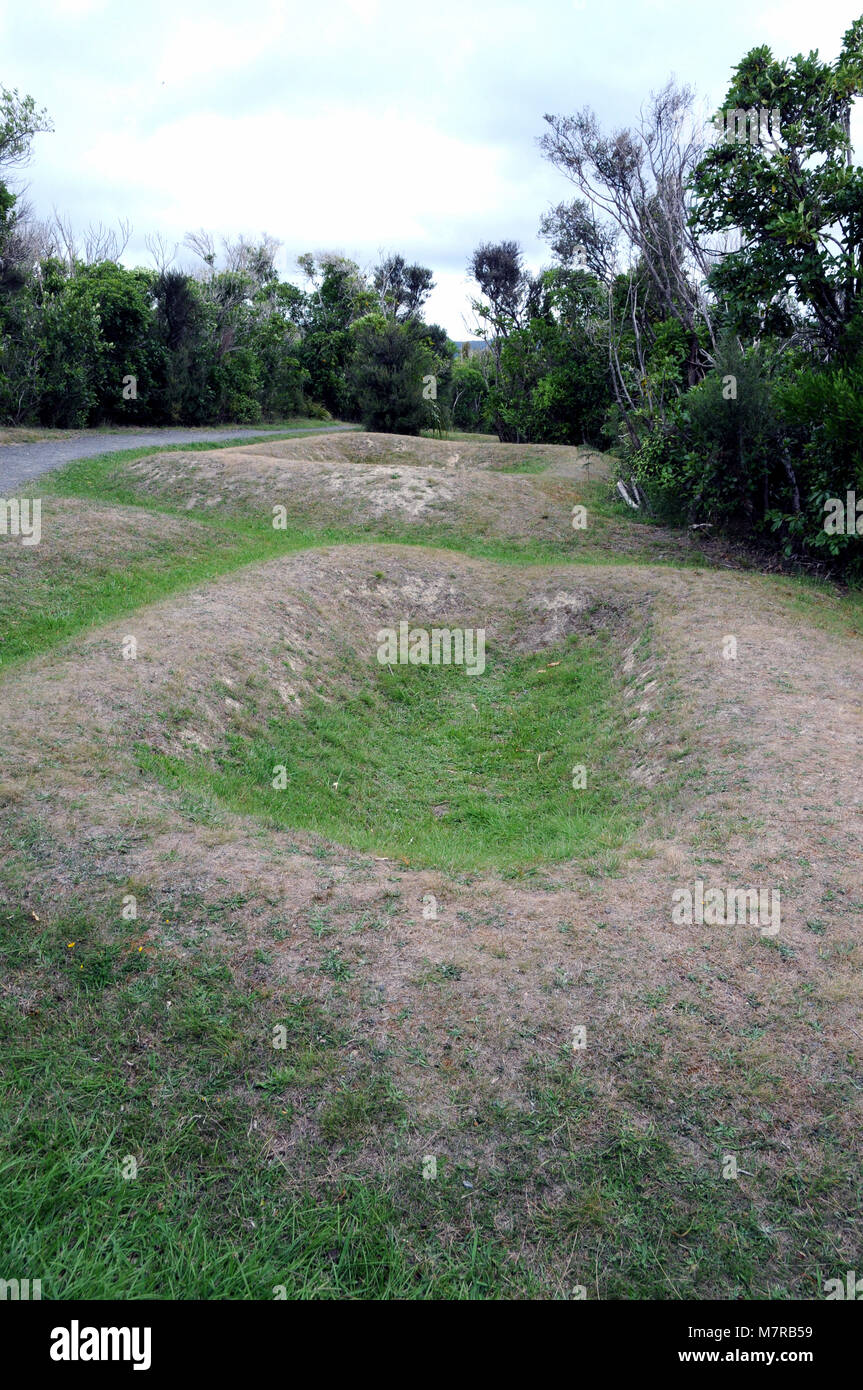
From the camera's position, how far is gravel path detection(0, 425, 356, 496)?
17281mm

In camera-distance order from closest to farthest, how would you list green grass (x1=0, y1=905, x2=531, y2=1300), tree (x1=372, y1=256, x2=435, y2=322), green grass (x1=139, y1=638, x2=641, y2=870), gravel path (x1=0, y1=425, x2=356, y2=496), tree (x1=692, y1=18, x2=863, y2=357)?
green grass (x1=0, y1=905, x2=531, y2=1300), green grass (x1=139, y1=638, x2=641, y2=870), tree (x1=692, y1=18, x2=863, y2=357), gravel path (x1=0, y1=425, x2=356, y2=496), tree (x1=372, y1=256, x2=435, y2=322)

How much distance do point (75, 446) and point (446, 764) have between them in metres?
17.5

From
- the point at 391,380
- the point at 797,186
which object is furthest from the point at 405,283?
the point at 797,186

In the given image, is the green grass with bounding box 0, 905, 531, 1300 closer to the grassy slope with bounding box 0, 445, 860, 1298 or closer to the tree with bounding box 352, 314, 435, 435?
the grassy slope with bounding box 0, 445, 860, 1298

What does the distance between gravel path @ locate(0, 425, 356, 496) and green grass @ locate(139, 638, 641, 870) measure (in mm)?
9368

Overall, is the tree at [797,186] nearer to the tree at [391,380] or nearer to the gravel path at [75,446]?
the gravel path at [75,446]

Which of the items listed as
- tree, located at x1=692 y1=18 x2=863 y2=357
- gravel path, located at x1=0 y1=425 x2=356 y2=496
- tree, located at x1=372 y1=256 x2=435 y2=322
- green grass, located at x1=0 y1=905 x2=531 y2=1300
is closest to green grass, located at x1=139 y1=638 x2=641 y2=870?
green grass, located at x1=0 y1=905 x2=531 y2=1300

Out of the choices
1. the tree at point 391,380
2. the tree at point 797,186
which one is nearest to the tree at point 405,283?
the tree at point 391,380

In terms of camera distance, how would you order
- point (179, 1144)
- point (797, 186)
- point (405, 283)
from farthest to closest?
point (405, 283)
point (797, 186)
point (179, 1144)

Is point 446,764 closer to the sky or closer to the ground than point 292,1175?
closer to the sky

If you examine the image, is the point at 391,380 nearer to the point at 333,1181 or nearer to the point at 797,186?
the point at 797,186

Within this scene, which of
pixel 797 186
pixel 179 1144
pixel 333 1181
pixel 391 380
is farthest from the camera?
pixel 391 380

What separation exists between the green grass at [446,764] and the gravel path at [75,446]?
937 centimetres

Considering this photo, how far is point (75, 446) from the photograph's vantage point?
21.7m
